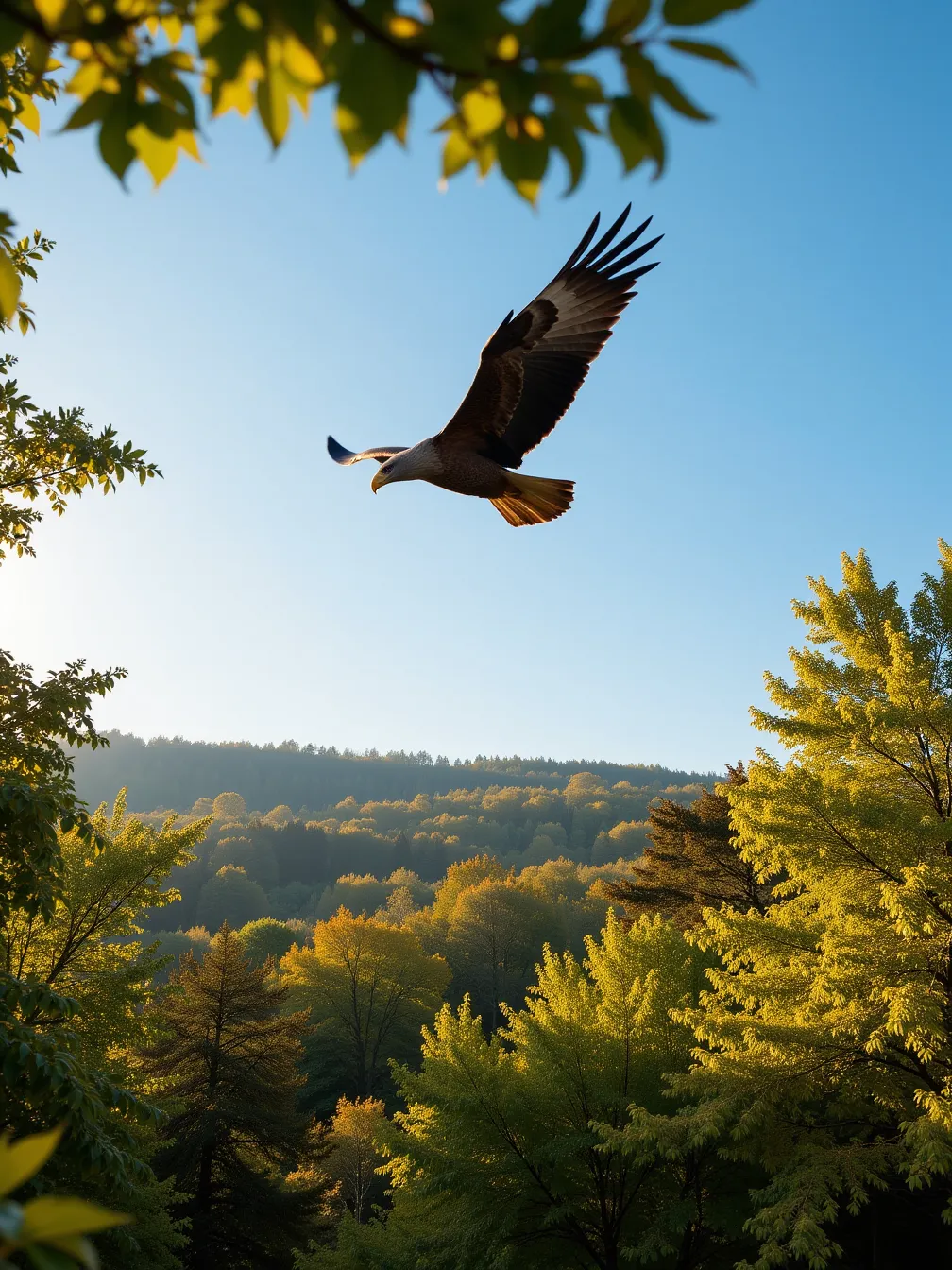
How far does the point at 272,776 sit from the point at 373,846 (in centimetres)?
8107

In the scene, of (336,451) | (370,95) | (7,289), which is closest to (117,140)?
(7,289)

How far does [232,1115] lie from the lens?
16641 millimetres

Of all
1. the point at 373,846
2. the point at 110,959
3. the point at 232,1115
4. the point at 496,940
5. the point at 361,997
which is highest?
the point at 110,959

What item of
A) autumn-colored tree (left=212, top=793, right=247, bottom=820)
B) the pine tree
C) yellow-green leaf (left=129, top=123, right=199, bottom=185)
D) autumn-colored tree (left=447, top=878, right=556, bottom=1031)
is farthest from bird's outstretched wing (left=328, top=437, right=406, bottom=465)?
autumn-colored tree (left=212, top=793, right=247, bottom=820)

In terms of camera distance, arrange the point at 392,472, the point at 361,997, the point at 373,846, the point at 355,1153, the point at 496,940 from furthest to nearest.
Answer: the point at 373,846 → the point at 496,940 → the point at 361,997 → the point at 355,1153 → the point at 392,472

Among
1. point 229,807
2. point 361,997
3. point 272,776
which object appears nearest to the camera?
point 361,997

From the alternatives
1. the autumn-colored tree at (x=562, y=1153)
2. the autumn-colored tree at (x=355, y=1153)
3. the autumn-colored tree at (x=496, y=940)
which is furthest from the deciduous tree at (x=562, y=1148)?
the autumn-colored tree at (x=496, y=940)

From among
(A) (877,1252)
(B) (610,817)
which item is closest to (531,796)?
(B) (610,817)

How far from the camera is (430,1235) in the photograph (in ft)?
37.4

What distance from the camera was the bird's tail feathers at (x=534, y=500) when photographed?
4594 mm

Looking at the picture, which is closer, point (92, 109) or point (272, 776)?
point (92, 109)

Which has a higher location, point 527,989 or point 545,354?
point 545,354

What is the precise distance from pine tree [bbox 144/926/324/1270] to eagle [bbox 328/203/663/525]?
49.1ft

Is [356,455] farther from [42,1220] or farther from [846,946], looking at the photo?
[846,946]
